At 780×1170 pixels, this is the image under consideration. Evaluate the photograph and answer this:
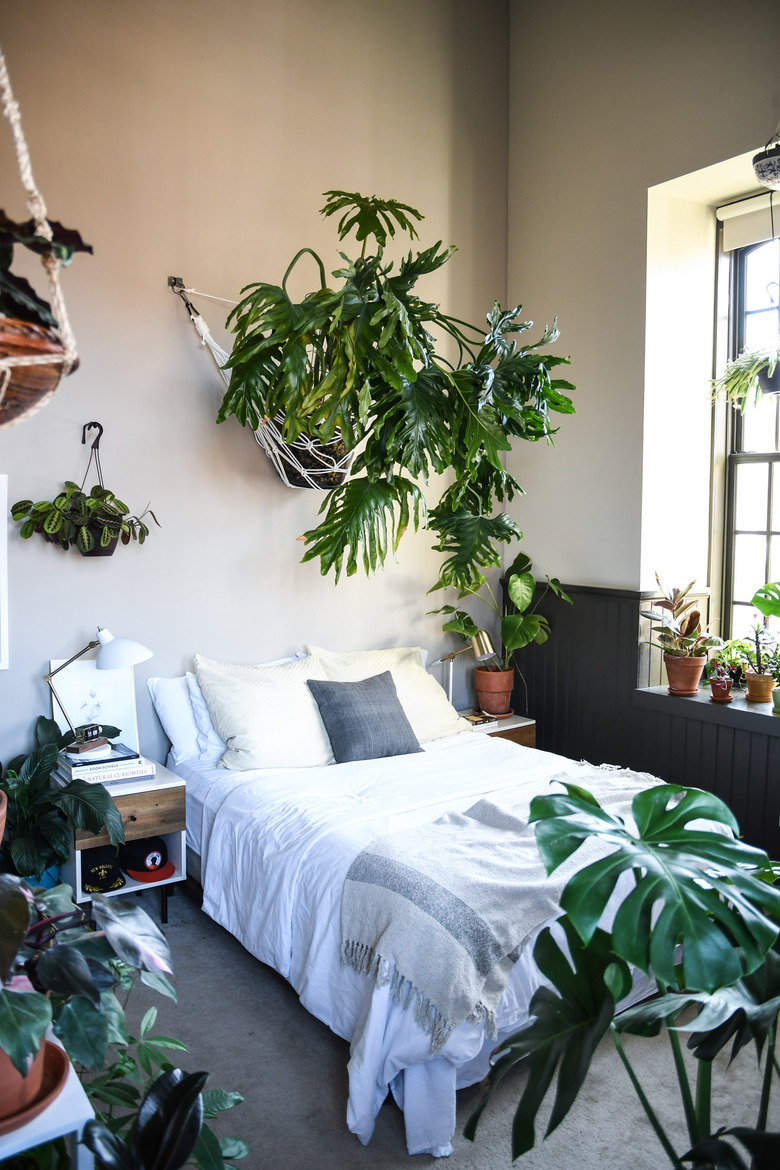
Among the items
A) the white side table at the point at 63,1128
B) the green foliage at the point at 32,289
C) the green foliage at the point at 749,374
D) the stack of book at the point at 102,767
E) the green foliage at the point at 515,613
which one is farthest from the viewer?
the green foliage at the point at 515,613

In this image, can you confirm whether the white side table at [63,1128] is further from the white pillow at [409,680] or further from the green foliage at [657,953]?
the white pillow at [409,680]

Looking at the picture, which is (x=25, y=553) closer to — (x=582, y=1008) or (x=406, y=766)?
(x=406, y=766)

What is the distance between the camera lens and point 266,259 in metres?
3.80

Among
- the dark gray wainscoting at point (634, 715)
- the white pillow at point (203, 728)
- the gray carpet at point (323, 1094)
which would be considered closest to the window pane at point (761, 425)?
the dark gray wainscoting at point (634, 715)

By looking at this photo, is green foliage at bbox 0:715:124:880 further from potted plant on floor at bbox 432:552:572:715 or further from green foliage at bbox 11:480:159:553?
potted plant on floor at bbox 432:552:572:715

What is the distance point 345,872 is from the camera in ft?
8.11

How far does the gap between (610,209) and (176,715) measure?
3039 millimetres

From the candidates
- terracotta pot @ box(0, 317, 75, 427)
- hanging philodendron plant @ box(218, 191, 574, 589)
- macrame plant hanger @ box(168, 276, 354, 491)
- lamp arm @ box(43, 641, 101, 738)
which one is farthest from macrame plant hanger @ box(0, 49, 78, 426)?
macrame plant hanger @ box(168, 276, 354, 491)

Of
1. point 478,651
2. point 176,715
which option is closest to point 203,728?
point 176,715

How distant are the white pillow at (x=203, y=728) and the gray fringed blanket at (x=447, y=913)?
119 centimetres

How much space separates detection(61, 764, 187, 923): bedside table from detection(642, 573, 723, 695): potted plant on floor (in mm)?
2129

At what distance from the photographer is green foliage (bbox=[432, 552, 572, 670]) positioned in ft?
13.4

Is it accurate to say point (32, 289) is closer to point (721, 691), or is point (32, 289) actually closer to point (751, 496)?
point (721, 691)

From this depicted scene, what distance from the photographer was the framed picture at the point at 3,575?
317 centimetres
